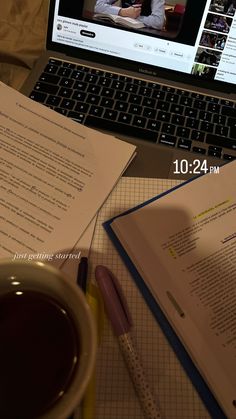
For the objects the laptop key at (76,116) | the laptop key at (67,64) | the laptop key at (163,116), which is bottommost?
the laptop key at (76,116)

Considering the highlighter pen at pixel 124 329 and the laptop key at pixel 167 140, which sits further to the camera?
the laptop key at pixel 167 140

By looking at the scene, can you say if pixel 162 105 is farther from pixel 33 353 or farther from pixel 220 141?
pixel 33 353

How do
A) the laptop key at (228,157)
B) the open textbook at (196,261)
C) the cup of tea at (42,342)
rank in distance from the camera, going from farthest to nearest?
the laptop key at (228,157)
the open textbook at (196,261)
the cup of tea at (42,342)

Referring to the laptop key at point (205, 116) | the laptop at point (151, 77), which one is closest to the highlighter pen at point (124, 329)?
the laptop at point (151, 77)

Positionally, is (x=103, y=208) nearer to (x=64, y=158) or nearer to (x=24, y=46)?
(x=64, y=158)

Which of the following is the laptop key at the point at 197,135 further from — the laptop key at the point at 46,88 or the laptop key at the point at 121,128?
the laptop key at the point at 46,88

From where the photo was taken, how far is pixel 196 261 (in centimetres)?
47

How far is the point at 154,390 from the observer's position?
0.41 meters

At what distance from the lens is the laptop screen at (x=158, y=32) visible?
0.57 meters

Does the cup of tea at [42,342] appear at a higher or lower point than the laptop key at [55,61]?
lower

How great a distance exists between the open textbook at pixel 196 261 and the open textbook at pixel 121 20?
220 mm

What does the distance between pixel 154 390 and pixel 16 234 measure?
8.1 inches

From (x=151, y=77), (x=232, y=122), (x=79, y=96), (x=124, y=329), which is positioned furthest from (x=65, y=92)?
(x=124, y=329)

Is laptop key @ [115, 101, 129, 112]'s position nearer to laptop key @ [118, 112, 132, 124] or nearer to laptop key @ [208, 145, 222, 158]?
laptop key @ [118, 112, 132, 124]
